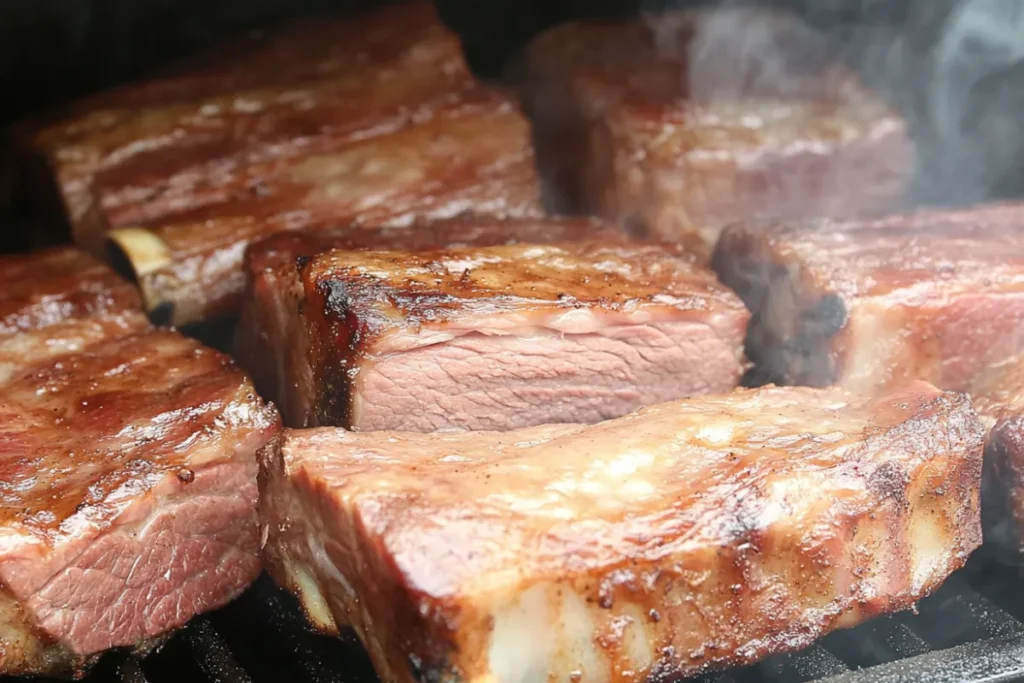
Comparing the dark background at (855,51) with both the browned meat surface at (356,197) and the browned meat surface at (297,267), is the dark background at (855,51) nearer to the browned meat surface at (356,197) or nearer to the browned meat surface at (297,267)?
the browned meat surface at (356,197)

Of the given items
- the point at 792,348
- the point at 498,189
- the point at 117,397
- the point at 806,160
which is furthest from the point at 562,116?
the point at 117,397

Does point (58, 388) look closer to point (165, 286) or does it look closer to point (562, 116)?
point (165, 286)

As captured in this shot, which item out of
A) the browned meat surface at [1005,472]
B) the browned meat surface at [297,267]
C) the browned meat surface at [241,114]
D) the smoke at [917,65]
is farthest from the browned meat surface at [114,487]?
the smoke at [917,65]

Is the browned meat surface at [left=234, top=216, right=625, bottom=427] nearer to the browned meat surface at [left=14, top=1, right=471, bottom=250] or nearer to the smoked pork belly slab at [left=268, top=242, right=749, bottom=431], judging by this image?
the smoked pork belly slab at [left=268, top=242, right=749, bottom=431]

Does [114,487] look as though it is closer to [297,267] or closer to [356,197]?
[297,267]

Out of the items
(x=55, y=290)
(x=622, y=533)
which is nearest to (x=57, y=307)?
(x=55, y=290)
